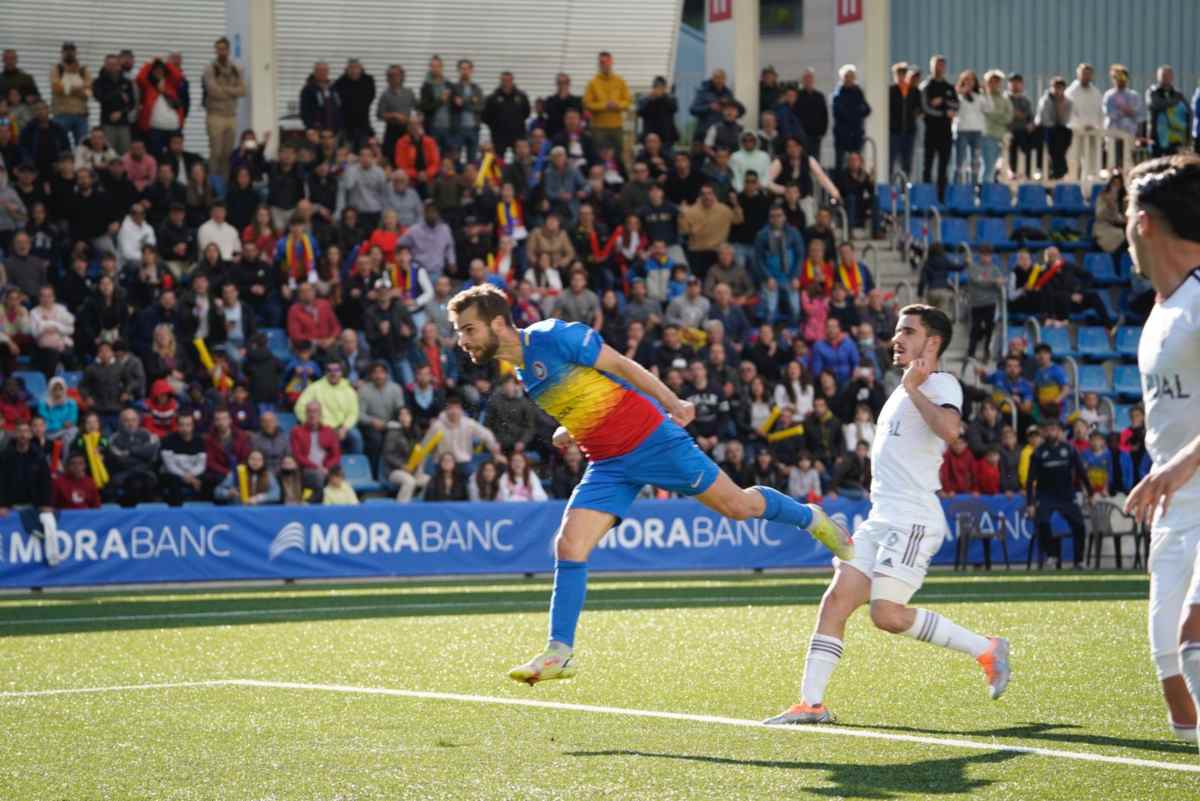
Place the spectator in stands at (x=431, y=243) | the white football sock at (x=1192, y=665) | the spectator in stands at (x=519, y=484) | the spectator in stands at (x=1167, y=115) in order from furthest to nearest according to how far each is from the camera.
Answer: the spectator in stands at (x=1167, y=115) < the spectator in stands at (x=431, y=243) < the spectator in stands at (x=519, y=484) < the white football sock at (x=1192, y=665)

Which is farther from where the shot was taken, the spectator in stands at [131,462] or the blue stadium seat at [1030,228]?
the blue stadium seat at [1030,228]

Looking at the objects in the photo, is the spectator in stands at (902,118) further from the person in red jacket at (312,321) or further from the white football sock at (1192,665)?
the white football sock at (1192,665)

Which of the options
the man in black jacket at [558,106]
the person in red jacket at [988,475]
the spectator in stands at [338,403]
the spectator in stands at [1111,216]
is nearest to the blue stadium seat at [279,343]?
the spectator in stands at [338,403]

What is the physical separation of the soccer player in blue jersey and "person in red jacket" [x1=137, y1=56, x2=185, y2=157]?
18.4m

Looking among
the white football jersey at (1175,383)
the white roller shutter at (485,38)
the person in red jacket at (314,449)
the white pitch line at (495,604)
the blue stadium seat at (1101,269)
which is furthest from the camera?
the white roller shutter at (485,38)

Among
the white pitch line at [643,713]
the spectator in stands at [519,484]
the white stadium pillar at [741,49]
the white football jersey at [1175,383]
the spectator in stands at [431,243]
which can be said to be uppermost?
the white stadium pillar at [741,49]

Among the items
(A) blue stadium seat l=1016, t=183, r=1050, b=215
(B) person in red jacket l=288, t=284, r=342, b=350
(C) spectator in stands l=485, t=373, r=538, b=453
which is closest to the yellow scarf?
(B) person in red jacket l=288, t=284, r=342, b=350

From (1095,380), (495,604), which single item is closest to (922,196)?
(1095,380)

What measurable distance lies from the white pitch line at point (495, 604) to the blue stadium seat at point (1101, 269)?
13051 millimetres

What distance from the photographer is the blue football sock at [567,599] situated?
9039 mm

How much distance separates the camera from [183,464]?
22172 mm

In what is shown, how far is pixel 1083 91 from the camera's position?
31516 mm

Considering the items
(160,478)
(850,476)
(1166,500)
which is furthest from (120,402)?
(1166,500)

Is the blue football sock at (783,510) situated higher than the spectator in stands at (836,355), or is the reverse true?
the blue football sock at (783,510)
